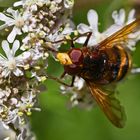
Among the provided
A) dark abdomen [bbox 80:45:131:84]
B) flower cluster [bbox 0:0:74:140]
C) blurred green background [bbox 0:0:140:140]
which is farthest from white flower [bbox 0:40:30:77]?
blurred green background [bbox 0:0:140:140]

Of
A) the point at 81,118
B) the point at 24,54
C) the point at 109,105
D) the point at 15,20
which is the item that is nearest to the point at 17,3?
the point at 15,20

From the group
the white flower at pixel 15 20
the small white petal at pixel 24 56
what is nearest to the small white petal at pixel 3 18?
the white flower at pixel 15 20

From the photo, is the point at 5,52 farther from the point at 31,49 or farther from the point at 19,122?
the point at 19,122

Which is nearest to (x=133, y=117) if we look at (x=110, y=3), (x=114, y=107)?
(x=110, y=3)

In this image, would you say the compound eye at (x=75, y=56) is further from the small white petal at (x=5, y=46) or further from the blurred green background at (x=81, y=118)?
the blurred green background at (x=81, y=118)

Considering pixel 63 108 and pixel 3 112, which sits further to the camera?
pixel 63 108
